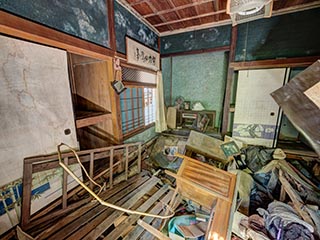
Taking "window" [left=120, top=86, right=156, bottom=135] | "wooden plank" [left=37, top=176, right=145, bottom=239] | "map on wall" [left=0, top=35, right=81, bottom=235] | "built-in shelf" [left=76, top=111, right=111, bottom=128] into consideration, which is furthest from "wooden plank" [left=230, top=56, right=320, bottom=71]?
"map on wall" [left=0, top=35, right=81, bottom=235]

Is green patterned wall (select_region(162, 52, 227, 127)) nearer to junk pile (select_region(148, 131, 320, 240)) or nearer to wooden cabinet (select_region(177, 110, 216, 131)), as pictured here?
wooden cabinet (select_region(177, 110, 216, 131))

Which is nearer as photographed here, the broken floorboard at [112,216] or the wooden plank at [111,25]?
the broken floorboard at [112,216]

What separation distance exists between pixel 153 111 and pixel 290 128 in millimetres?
4141

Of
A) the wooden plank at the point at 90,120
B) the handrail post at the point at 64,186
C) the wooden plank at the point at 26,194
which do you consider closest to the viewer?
the wooden plank at the point at 26,194

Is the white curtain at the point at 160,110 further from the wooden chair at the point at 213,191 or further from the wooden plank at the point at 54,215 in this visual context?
the wooden plank at the point at 54,215

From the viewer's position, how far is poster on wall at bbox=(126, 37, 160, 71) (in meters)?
3.14

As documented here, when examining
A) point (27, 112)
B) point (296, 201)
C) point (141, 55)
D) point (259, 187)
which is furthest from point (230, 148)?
point (27, 112)

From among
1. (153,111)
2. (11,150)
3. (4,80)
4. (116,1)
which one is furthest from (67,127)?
(153,111)

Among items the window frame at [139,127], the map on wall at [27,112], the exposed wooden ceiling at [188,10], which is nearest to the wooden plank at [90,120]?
the map on wall at [27,112]

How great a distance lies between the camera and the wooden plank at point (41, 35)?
1.31 meters

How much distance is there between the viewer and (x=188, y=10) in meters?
3.16

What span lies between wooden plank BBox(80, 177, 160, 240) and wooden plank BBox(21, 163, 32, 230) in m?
0.63

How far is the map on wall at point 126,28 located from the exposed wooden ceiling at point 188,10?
153 millimetres

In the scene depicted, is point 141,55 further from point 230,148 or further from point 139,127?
point 230,148
